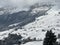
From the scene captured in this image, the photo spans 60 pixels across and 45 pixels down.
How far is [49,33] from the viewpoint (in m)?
60.2

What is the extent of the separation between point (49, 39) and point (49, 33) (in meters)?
1.19

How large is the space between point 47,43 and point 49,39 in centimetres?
128

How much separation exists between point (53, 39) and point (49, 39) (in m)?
0.77

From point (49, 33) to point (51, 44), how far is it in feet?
7.66

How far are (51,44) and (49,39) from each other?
3.92 feet

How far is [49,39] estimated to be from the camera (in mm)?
60500

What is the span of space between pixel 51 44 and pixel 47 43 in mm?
874

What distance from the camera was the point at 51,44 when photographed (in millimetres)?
61000

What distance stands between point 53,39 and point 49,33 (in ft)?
4.66

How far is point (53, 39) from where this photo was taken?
60469 mm

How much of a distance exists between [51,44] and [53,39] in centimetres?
119

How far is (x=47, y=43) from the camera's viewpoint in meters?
61.4
